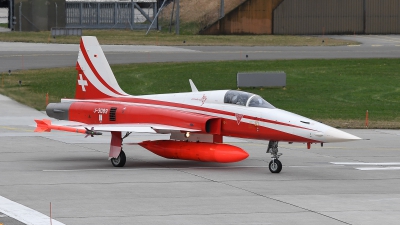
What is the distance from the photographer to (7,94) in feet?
151

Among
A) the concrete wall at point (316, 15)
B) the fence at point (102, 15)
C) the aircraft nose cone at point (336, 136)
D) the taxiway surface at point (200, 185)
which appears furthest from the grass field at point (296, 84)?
the fence at point (102, 15)

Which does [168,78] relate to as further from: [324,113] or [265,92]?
[324,113]

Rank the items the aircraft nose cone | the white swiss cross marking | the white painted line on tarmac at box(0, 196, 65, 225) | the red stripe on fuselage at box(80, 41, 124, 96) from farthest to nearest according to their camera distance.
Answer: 1. the white swiss cross marking
2. the red stripe on fuselage at box(80, 41, 124, 96)
3. the aircraft nose cone
4. the white painted line on tarmac at box(0, 196, 65, 225)

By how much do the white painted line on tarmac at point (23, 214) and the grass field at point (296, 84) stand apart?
1965 centimetres

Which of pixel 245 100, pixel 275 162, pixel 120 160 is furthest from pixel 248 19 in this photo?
pixel 275 162

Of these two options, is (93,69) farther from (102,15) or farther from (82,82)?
(102,15)

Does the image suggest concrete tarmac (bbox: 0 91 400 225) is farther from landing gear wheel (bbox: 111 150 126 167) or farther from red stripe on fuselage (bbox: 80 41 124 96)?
red stripe on fuselage (bbox: 80 41 124 96)

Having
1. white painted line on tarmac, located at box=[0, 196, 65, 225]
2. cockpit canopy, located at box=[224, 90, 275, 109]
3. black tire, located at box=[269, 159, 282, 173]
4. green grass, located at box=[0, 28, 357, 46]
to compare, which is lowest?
white painted line on tarmac, located at box=[0, 196, 65, 225]

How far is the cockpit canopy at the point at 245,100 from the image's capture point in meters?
25.7

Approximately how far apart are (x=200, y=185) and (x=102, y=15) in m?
70.8

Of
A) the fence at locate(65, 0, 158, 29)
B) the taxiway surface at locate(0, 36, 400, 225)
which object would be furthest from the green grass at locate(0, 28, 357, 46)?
the taxiway surface at locate(0, 36, 400, 225)

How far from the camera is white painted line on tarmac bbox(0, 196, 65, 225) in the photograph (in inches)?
717

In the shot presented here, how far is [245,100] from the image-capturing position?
25.8 metres

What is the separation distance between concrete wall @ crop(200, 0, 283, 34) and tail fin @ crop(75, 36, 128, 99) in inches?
2179
